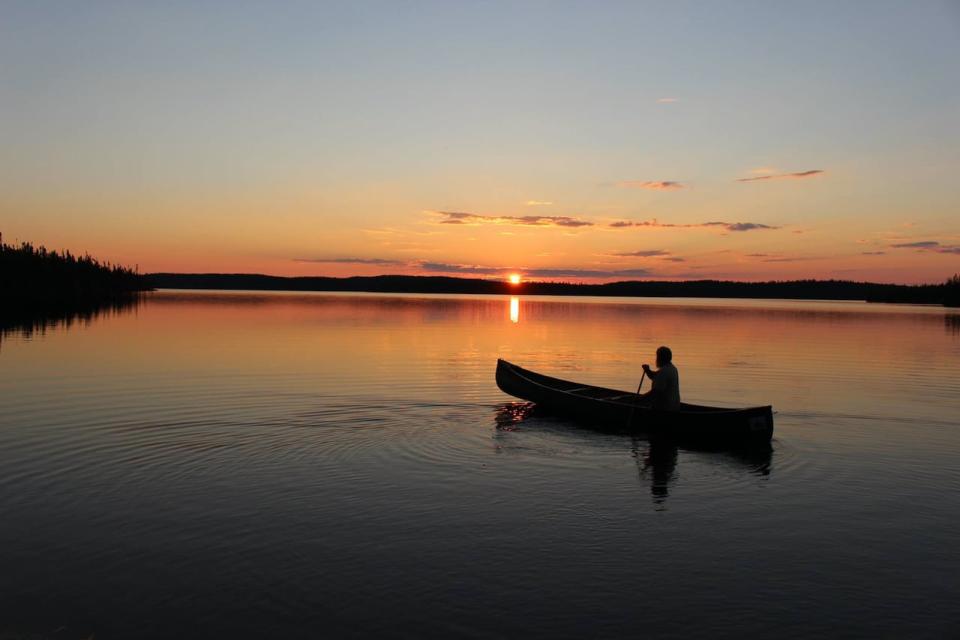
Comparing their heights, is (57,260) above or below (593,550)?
above

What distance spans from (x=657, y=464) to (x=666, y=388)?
3.99m

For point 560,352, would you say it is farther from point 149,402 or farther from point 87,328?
point 87,328

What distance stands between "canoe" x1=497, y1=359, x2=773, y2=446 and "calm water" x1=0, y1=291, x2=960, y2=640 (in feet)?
2.68

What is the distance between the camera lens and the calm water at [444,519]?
818 cm

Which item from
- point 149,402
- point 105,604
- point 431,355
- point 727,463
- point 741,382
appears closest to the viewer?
point 105,604

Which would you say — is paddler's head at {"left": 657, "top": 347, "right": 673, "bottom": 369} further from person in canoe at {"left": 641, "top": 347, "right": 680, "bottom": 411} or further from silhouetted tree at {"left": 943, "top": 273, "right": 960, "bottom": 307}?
silhouetted tree at {"left": 943, "top": 273, "right": 960, "bottom": 307}

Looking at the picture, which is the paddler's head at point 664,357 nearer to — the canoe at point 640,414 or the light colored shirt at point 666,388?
the light colored shirt at point 666,388

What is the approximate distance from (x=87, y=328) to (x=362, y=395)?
122 feet

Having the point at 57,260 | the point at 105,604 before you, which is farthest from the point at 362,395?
the point at 57,260

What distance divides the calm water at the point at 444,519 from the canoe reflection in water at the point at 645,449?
5.9 inches

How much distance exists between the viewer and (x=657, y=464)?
52.5ft

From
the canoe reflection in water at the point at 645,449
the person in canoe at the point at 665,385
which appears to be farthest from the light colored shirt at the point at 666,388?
the canoe reflection in water at the point at 645,449

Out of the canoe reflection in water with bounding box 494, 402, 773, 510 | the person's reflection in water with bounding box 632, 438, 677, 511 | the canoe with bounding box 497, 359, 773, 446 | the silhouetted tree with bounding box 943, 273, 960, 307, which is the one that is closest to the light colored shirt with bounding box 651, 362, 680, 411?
the canoe with bounding box 497, 359, 773, 446

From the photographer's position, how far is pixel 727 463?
53.2 feet
